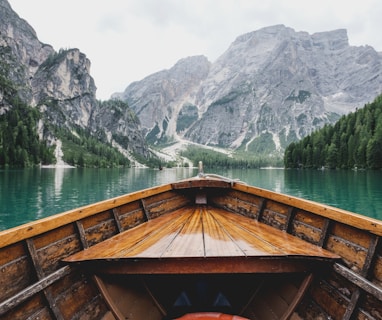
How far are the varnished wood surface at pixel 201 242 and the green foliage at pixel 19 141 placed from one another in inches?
5515

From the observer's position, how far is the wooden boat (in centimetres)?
448

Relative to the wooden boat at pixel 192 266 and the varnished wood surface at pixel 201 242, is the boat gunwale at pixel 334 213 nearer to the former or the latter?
the wooden boat at pixel 192 266

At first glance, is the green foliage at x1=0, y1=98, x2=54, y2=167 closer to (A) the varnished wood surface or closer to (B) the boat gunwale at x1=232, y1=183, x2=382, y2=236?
(A) the varnished wood surface

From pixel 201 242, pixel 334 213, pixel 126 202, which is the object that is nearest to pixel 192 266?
pixel 201 242

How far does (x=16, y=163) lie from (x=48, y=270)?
480 feet

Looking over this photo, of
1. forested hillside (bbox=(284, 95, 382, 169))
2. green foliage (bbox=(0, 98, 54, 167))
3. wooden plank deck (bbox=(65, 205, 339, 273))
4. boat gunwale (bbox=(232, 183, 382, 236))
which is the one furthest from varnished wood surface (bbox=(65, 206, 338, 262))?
green foliage (bbox=(0, 98, 54, 167))

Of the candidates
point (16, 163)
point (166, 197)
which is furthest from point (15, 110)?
point (166, 197)

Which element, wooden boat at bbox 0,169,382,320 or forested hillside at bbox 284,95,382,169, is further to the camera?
forested hillside at bbox 284,95,382,169

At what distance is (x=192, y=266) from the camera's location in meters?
5.13

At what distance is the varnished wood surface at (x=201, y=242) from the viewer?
5.20 m

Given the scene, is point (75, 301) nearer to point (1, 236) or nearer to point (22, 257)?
point (22, 257)

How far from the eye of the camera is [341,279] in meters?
4.85

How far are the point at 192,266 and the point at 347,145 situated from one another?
382ft

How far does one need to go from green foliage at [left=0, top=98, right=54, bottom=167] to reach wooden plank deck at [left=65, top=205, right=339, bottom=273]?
140 m
